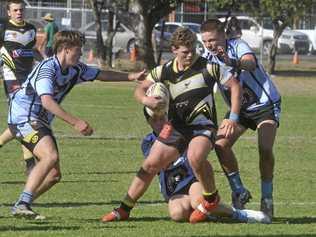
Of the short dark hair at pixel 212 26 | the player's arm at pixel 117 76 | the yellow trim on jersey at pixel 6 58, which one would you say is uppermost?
the short dark hair at pixel 212 26

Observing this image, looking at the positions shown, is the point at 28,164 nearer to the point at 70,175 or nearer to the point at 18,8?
the point at 70,175

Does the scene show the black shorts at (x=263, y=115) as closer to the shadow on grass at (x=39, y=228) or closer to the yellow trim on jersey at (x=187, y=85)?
the yellow trim on jersey at (x=187, y=85)

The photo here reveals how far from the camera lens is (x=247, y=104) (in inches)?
394

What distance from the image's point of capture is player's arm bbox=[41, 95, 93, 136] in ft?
28.4

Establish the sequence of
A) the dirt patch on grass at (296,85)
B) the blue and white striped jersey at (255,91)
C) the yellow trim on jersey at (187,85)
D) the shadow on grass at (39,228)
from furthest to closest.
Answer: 1. the dirt patch on grass at (296,85)
2. the blue and white striped jersey at (255,91)
3. the yellow trim on jersey at (187,85)
4. the shadow on grass at (39,228)

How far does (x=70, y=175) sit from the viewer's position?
13141 millimetres

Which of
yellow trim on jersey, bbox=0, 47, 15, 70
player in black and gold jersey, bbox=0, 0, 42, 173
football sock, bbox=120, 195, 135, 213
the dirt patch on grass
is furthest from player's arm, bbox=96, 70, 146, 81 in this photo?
the dirt patch on grass

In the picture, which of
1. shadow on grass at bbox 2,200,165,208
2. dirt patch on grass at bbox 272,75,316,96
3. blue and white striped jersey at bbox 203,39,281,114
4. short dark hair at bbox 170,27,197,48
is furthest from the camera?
dirt patch on grass at bbox 272,75,316,96

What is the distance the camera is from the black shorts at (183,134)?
912cm

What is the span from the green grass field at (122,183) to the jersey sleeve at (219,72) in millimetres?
1288

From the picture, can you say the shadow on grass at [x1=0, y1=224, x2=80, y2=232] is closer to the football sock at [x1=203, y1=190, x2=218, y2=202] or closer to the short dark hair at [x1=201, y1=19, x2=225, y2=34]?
the football sock at [x1=203, y1=190, x2=218, y2=202]

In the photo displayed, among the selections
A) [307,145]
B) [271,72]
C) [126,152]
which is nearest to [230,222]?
[126,152]

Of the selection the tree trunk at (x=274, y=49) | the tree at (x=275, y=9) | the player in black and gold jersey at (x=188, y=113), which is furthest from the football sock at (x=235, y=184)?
the tree trunk at (x=274, y=49)

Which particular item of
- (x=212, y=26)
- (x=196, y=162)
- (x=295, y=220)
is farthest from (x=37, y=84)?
(x=295, y=220)
